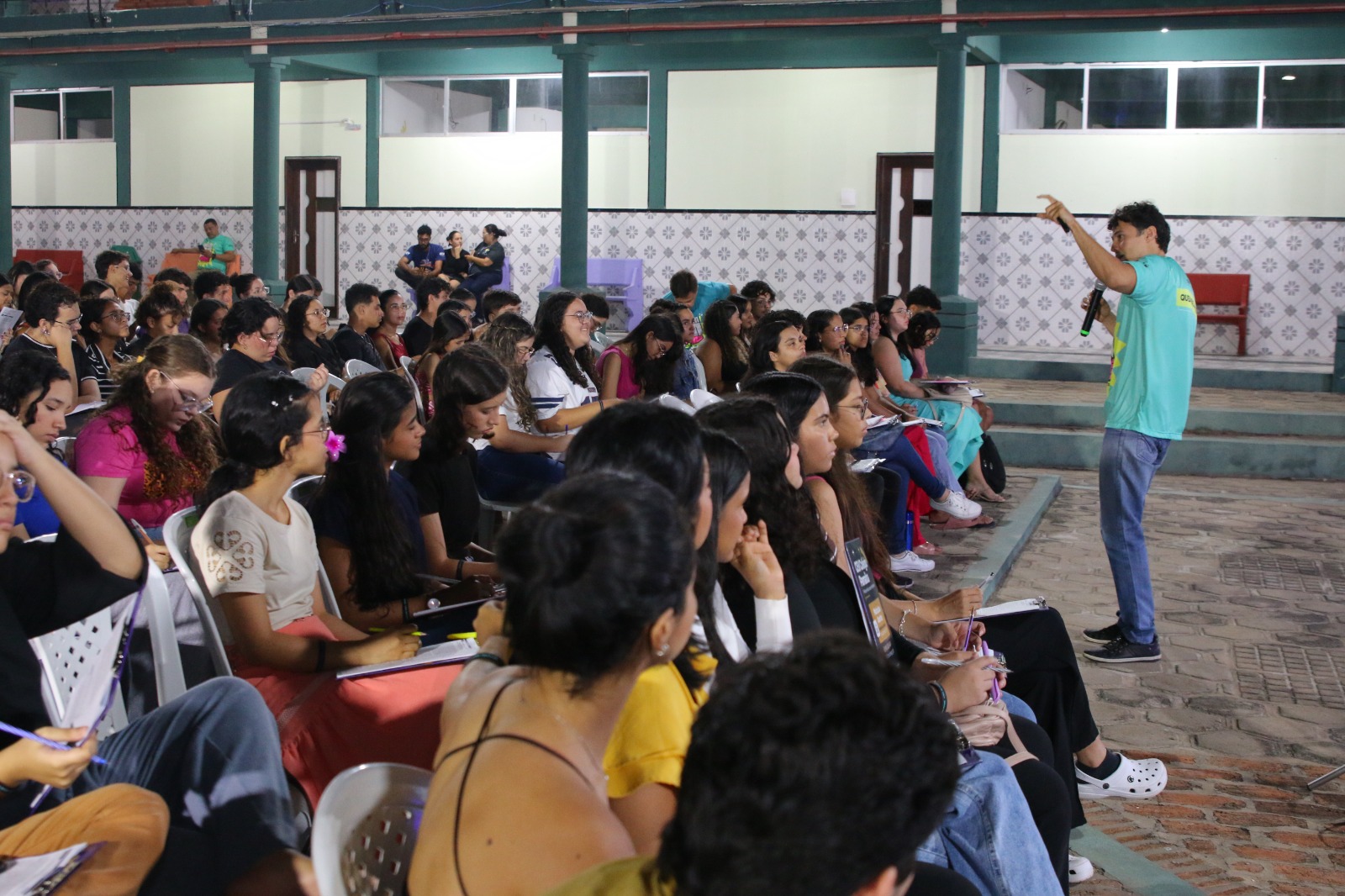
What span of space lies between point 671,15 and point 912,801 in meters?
12.4

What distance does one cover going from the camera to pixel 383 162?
1684 centimetres

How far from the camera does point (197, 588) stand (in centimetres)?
293

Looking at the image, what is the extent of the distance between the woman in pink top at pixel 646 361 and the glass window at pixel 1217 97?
8.87m

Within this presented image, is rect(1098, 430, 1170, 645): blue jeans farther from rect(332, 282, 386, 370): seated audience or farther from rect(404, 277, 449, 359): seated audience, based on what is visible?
rect(404, 277, 449, 359): seated audience

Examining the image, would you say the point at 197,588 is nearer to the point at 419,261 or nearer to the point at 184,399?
the point at 184,399

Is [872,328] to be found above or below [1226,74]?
below

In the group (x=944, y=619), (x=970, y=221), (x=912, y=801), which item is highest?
(x=970, y=221)

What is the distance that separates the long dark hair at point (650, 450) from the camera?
2182 mm

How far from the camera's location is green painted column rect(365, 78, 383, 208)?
1670cm

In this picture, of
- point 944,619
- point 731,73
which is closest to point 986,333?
point 731,73

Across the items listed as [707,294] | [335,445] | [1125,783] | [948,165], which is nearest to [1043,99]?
[948,165]

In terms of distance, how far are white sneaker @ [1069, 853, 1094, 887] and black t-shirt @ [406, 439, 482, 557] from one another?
2238 millimetres

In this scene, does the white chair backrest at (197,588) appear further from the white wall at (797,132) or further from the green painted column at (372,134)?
the green painted column at (372,134)

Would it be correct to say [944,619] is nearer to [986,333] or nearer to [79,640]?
[79,640]
